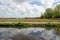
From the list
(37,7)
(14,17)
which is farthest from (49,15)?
(14,17)

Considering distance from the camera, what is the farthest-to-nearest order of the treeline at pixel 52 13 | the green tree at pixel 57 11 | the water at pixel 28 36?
the green tree at pixel 57 11
the treeline at pixel 52 13
the water at pixel 28 36

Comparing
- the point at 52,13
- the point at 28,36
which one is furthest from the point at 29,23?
the point at 28,36

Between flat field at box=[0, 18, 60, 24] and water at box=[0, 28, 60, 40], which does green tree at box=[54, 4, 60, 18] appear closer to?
flat field at box=[0, 18, 60, 24]

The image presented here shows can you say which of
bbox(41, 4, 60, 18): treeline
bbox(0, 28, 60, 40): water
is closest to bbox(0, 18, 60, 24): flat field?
bbox(41, 4, 60, 18): treeline

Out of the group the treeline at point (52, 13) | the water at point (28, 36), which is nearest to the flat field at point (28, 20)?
the treeline at point (52, 13)

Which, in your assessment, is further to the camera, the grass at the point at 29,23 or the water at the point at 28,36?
the grass at the point at 29,23

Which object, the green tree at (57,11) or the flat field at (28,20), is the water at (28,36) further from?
the green tree at (57,11)

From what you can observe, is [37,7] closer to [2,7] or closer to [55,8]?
[55,8]

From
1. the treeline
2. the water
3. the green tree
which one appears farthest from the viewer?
the green tree

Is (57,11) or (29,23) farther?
(57,11)

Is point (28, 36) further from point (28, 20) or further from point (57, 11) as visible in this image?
point (57, 11)

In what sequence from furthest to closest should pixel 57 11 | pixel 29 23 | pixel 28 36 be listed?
pixel 57 11, pixel 29 23, pixel 28 36

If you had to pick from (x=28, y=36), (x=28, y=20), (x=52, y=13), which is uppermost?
(x=52, y=13)

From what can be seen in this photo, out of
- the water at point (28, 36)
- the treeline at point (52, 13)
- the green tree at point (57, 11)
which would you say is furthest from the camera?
the green tree at point (57, 11)
